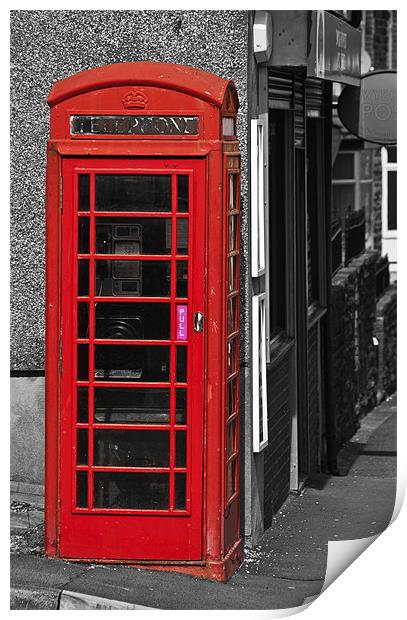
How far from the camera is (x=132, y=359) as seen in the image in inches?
284

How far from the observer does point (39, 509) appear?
8.22 metres

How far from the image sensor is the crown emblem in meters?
7.09

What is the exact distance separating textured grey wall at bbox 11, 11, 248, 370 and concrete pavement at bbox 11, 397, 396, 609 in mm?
1182

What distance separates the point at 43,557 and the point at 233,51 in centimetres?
297

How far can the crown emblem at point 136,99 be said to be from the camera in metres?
7.09

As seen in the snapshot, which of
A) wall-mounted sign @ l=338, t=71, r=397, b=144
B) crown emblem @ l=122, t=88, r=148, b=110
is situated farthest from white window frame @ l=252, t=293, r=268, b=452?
wall-mounted sign @ l=338, t=71, r=397, b=144

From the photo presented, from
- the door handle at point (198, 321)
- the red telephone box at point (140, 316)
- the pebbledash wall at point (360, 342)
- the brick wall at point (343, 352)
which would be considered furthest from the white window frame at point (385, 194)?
the door handle at point (198, 321)

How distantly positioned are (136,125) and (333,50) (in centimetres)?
271

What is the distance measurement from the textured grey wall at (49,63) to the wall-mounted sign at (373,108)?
3.14 metres

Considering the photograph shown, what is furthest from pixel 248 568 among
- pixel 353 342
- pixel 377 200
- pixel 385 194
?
pixel 385 194

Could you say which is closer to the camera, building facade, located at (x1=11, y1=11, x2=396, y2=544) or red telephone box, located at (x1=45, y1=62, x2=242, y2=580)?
red telephone box, located at (x1=45, y1=62, x2=242, y2=580)

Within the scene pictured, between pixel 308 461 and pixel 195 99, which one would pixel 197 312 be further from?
pixel 308 461

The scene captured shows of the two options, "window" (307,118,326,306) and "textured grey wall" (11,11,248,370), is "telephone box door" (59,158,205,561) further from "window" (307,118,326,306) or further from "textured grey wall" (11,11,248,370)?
"window" (307,118,326,306)
